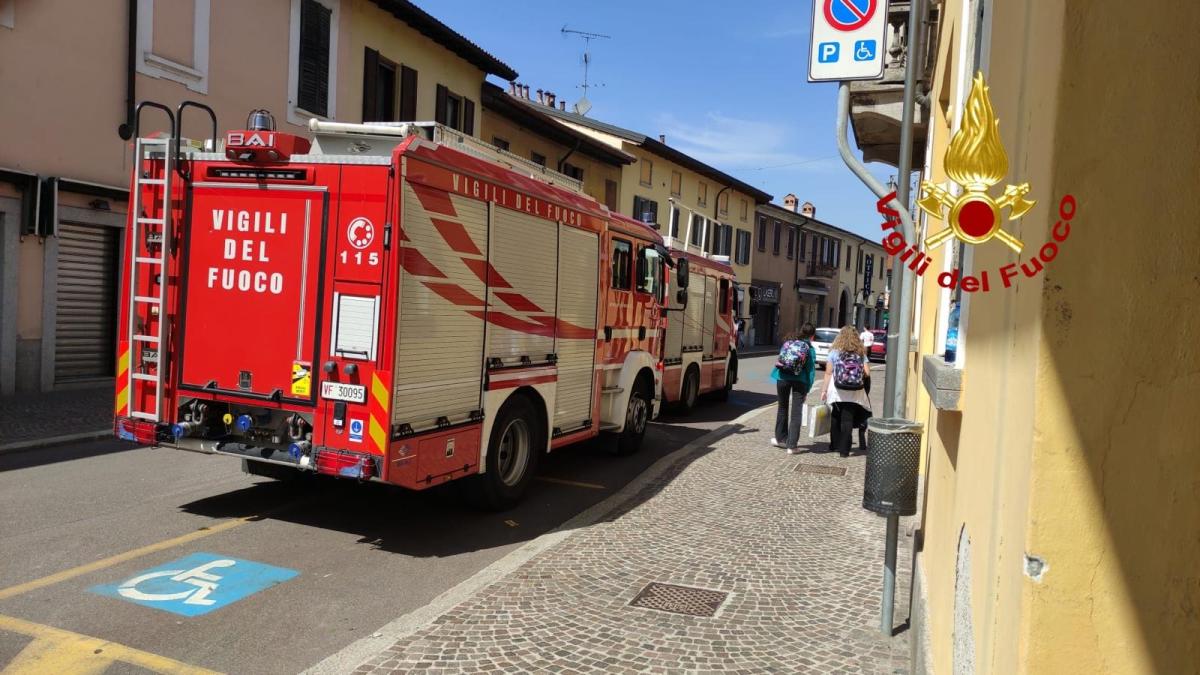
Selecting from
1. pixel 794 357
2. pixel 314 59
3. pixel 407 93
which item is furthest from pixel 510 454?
pixel 407 93

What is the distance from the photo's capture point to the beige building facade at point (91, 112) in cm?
1181

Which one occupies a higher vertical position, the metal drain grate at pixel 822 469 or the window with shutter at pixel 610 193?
the window with shutter at pixel 610 193

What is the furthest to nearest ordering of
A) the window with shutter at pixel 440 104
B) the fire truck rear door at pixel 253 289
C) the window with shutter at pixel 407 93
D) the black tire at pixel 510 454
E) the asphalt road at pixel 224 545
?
the window with shutter at pixel 440 104
the window with shutter at pixel 407 93
the black tire at pixel 510 454
the fire truck rear door at pixel 253 289
the asphalt road at pixel 224 545

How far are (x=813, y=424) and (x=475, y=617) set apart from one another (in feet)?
22.1

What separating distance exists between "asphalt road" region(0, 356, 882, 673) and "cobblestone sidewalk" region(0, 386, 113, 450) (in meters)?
0.61

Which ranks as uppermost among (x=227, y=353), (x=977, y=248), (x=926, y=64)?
(x=926, y=64)

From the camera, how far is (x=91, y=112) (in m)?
Answer: 12.7

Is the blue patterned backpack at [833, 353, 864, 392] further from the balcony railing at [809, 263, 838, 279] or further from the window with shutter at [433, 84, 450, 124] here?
the balcony railing at [809, 263, 838, 279]

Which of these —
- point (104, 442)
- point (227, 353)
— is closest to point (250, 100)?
point (104, 442)

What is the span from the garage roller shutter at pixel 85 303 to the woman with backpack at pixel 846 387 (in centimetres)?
1114

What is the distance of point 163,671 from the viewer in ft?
12.8

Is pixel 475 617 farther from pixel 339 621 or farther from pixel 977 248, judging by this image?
pixel 977 248

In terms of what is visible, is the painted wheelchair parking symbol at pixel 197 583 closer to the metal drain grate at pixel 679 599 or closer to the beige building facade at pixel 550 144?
the metal drain grate at pixel 679 599

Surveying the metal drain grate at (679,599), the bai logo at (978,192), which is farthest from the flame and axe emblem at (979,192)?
the metal drain grate at (679,599)
